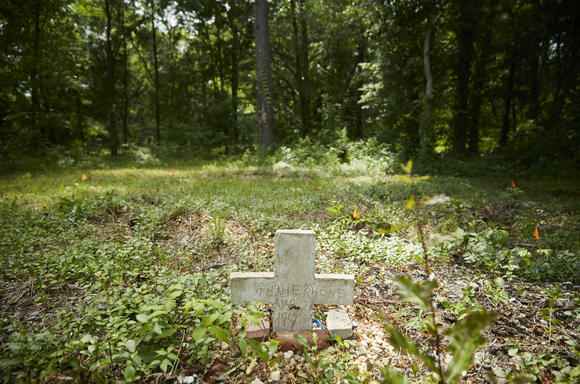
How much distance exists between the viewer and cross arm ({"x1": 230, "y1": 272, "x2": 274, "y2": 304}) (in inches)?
83.0

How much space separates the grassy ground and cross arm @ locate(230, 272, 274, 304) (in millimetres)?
138

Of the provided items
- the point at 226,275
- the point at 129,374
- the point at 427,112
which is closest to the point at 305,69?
the point at 427,112

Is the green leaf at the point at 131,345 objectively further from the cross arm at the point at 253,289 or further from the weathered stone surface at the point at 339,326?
the weathered stone surface at the point at 339,326

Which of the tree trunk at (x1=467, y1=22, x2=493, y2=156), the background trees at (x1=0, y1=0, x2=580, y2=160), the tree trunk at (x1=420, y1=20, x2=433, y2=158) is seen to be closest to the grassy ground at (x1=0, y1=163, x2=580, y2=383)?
the tree trunk at (x1=420, y1=20, x2=433, y2=158)

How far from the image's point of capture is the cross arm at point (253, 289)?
2.11m

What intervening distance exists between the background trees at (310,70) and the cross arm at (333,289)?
983 centimetres

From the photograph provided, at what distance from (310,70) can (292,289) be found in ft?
69.7

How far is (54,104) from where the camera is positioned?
52.9 ft

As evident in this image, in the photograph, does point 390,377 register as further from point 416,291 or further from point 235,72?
point 235,72

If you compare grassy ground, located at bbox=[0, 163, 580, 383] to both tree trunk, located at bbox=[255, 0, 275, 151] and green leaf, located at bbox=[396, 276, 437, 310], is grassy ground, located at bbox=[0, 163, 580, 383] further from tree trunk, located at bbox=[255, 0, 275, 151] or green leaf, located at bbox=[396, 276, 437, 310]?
tree trunk, located at bbox=[255, 0, 275, 151]

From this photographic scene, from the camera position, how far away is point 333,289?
2.16m

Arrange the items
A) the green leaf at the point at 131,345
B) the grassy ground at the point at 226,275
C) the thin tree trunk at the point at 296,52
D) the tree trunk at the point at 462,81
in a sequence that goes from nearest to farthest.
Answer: the green leaf at the point at 131,345 < the grassy ground at the point at 226,275 < the tree trunk at the point at 462,81 < the thin tree trunk at the point at 296,52

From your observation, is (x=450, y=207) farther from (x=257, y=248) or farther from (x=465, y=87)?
(x=465, y=87)

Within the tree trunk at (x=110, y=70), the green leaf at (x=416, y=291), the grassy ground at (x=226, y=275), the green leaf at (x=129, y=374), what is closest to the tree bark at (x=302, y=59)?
the tree trunk at (x=110, y=70)
